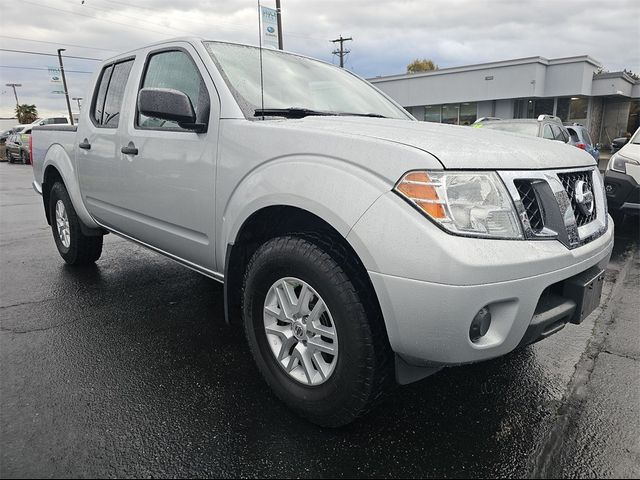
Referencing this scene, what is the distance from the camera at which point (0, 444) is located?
2.06m

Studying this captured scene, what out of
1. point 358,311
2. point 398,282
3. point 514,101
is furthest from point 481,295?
point 514,101

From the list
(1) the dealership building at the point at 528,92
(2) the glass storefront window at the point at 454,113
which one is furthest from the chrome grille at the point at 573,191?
(2) the glass storefront window at the point at 454,113

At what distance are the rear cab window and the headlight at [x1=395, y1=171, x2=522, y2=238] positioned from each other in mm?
2694

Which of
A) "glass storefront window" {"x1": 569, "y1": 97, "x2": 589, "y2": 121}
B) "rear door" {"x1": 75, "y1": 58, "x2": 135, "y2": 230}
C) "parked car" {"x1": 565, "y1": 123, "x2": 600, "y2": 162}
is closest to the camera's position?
"rear door" {"x1": 75, "y1": 58, "x2": 135, "y2": 230}

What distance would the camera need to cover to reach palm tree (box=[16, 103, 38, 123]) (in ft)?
223

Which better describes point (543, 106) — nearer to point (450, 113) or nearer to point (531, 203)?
point (450, 113)

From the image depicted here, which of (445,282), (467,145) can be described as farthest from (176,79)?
(445,282)

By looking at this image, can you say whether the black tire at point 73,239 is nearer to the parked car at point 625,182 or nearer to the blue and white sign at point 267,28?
the blue and white sign at point 267,28

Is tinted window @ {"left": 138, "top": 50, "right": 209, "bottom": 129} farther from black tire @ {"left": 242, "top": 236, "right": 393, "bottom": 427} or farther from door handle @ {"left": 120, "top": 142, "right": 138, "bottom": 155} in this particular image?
black tire @ {"left": 242, "top": 236, "right": 393, "bottom": 427}

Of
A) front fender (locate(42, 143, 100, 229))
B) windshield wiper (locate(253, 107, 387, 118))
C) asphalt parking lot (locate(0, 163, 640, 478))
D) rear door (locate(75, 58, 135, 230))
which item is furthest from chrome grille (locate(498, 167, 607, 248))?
front fender (locate(42, 143, 100, 229))

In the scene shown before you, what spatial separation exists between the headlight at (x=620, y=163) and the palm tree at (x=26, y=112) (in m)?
78.1

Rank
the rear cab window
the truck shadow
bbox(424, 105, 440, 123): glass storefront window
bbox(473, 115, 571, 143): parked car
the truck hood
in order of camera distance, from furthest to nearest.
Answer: bbox(424, 105, 440, 123): glass storefront window < bbox(473, 115, 571, 143): parked car < the rear cab window < the truck shadow < the truck hood

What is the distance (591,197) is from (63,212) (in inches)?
182

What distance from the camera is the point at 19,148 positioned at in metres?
24.5
